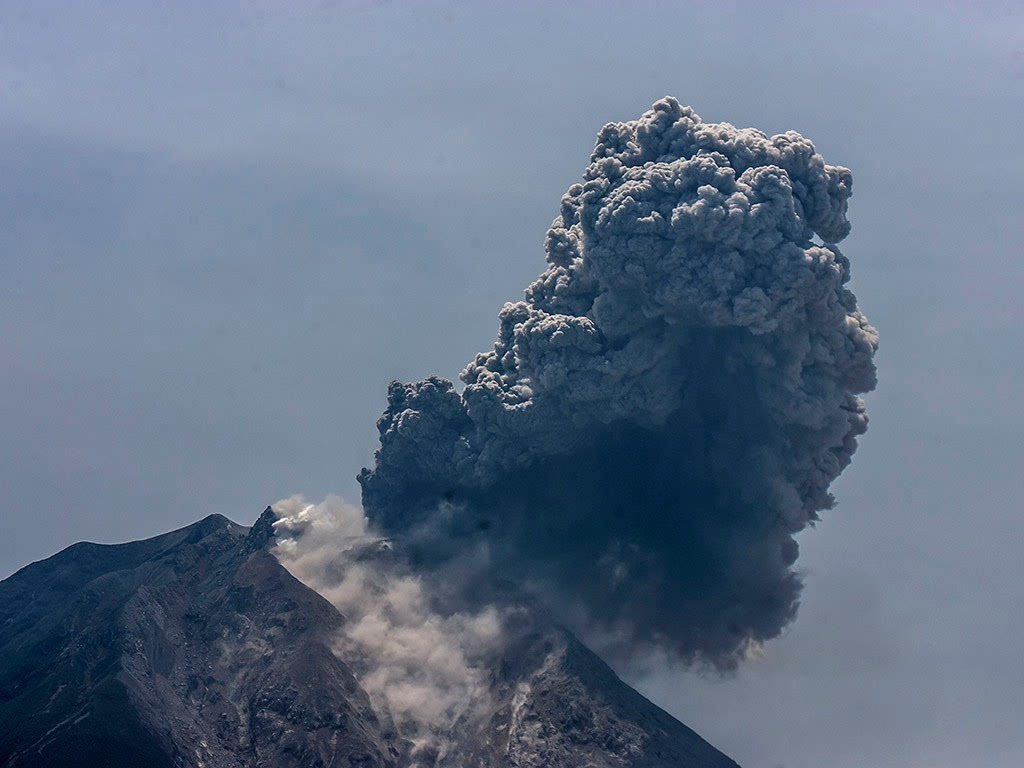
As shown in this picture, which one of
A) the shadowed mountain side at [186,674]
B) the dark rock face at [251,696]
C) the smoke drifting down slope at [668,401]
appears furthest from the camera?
the smoke drifting down slope at [668,401]

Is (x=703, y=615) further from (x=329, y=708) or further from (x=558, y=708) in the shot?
(x=329, y=708)

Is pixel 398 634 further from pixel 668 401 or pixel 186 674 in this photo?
pixel 668 401

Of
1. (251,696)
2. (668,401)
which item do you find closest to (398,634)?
(251,696)

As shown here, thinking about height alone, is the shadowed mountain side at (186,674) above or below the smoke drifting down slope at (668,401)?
below

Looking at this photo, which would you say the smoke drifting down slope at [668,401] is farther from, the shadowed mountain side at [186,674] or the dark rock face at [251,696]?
the shadowed mountain side at [186,674]

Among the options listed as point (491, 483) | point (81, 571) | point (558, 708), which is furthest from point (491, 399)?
point (81, 571)

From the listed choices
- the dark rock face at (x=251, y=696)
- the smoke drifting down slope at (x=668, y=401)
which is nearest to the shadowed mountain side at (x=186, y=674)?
the dark rock face at (x=251, y=696)

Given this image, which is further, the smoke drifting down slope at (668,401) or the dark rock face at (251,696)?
the smoke drifting down slope at (668,401)
